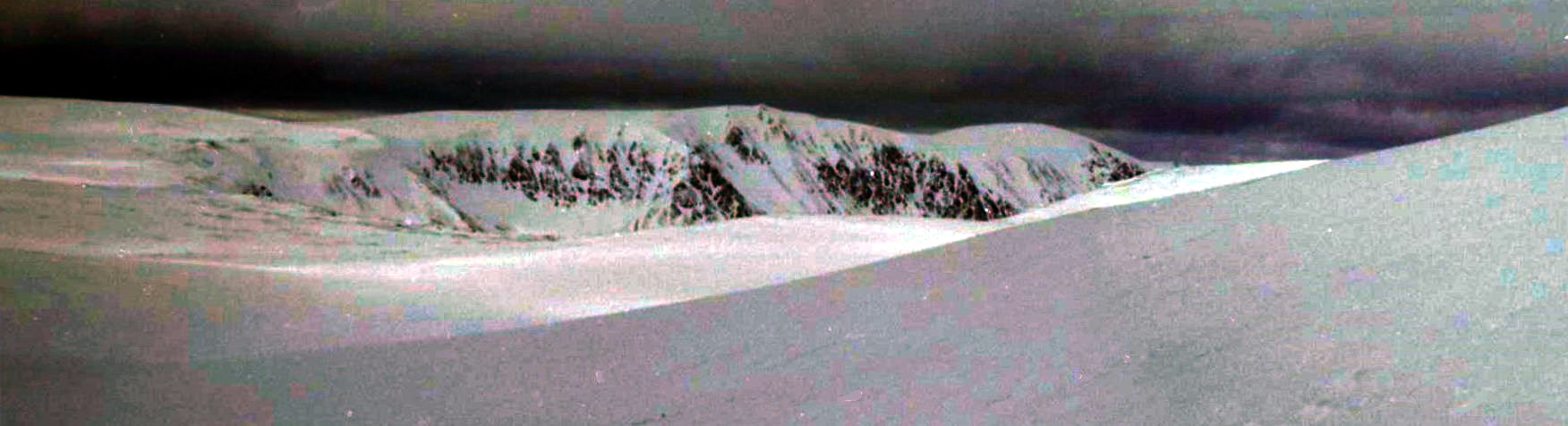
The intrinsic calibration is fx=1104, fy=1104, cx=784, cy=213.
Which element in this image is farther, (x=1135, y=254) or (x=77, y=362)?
(x=77, y=362)

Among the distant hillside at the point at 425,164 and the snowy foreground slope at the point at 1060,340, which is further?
the distant hillside at the point at 425,164

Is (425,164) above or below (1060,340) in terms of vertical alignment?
above

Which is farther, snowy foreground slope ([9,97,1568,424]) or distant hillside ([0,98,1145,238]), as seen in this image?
distant hillside ([0,98,1145,238])

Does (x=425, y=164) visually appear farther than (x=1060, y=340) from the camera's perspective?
Yes

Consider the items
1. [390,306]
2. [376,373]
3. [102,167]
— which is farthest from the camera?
[102,167]

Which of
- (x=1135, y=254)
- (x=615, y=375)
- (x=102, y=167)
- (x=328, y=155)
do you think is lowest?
(x=615, y=375)

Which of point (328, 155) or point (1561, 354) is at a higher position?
point (328, 155)

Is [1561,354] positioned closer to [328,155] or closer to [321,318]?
[321,318]

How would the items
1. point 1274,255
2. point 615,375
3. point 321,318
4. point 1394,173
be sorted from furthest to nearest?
1. point 321,318
2. point 615,375
3. point 1394,173
4. point 1274,255

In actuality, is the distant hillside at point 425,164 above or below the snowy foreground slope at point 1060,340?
above

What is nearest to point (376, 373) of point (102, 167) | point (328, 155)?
point (102, 167)

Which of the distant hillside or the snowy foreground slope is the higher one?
the distant hillside
